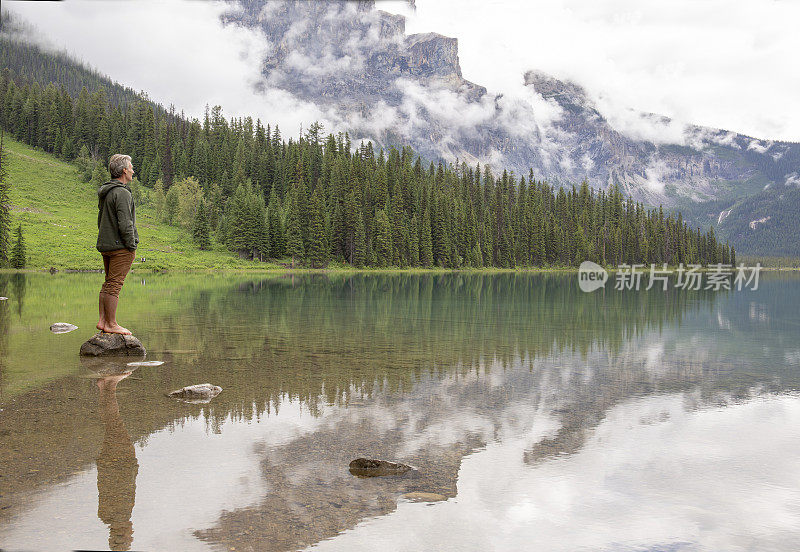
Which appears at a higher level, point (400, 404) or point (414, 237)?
point (414, 237)

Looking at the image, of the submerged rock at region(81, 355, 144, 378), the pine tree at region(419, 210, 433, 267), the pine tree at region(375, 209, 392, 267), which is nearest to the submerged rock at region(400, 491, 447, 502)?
the submerged rock at region(81, 355, 144, 378)

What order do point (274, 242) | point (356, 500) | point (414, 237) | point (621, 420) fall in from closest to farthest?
point (356, 500)
point (621, 420)
point (274, 242)
point (414, 237)

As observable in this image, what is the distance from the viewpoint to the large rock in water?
630 inches

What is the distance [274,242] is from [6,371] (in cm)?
11690

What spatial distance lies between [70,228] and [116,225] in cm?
10242

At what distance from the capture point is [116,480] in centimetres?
717

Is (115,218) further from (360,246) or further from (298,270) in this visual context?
(360,246)

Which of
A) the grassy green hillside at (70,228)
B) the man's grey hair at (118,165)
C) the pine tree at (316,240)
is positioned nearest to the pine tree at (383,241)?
the pine tree at (316,240)

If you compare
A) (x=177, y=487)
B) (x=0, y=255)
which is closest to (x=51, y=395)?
(x=177, y=487)

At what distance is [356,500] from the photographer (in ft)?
22.6

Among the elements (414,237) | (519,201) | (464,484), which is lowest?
(464,484)

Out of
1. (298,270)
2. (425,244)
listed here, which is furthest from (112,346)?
(425,244)

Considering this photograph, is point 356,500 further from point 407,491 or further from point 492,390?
point 492,390

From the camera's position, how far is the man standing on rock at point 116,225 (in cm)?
1462
